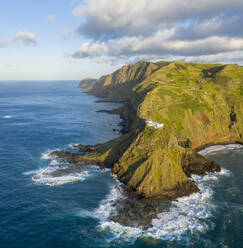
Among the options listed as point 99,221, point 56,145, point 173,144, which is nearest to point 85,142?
point 56,145

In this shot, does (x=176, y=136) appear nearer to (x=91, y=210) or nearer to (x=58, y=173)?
(x=58, y=173)

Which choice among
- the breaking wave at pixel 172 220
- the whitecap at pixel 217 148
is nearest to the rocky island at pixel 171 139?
the breaking wave at pixel 172 220

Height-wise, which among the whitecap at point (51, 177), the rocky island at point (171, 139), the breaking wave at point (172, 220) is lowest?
the breaking wave at point (172, 220)

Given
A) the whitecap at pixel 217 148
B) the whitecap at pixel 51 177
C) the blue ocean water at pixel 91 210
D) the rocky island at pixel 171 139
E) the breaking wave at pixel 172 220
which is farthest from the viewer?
the whitecap at pixel 217 148

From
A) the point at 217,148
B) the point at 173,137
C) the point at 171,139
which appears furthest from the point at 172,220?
the point at 217,148

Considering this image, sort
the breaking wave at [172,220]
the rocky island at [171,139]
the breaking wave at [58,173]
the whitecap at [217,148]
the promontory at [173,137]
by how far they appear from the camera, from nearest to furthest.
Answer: the breaking wave at [172,220] < the rocky island at [171,139] < the promontory at [173,137] < the breaking wave at [58,173] < the whitecap at [217,148]

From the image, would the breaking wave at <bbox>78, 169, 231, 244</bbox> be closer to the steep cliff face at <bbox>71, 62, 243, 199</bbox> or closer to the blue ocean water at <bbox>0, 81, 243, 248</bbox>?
the blue ocean water at <bbox>0, 81, 243, 248</bbox>

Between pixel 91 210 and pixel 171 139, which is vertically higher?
pixel 171 139

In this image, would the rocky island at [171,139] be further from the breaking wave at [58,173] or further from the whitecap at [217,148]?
the breaking wave at [58,173]

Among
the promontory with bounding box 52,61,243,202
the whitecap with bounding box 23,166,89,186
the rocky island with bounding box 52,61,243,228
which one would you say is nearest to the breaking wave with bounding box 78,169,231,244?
the rocky island with bounding box 52,61,243,228
